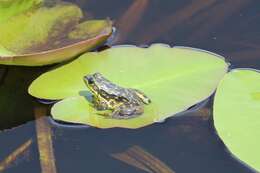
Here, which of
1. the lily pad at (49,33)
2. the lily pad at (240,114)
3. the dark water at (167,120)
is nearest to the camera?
the lily pad at (240,114)

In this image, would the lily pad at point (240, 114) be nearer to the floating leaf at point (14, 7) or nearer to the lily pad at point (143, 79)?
the lily pad at point (143, 79)

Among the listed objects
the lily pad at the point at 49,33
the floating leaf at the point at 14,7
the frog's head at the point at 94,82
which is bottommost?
the frog's head at the point at 94,82

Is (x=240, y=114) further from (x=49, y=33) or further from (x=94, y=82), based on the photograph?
(x=49, y=33)

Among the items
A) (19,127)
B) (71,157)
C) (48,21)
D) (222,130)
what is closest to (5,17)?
(48,21)

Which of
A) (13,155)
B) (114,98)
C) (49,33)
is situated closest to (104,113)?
(114,98)

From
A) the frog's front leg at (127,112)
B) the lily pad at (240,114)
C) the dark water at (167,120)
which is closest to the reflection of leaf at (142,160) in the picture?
the dark water at (167,120)

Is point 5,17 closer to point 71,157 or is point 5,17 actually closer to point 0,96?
point 0,96
